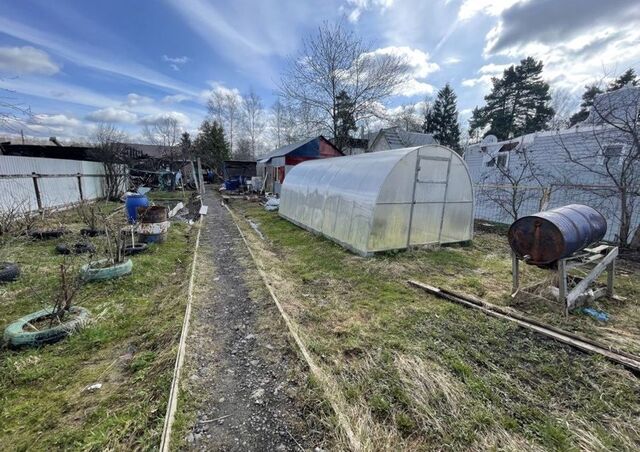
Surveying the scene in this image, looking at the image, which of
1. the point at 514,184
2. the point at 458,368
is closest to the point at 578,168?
the point at 514,184

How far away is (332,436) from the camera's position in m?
2.21

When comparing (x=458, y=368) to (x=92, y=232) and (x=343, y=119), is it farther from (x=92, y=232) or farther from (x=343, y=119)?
(x=343, y=119)

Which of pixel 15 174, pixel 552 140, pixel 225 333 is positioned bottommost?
pixel 225 333

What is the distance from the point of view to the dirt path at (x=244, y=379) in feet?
7.38

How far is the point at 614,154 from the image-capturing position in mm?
9289

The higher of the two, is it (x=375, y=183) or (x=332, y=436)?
(x=375, y=183)

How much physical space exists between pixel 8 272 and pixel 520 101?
40.2 m

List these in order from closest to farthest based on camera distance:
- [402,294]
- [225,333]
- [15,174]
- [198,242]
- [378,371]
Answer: [378,371]
[225,333]
[402,294]
[198,242]
[15,174]

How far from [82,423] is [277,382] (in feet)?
5.36

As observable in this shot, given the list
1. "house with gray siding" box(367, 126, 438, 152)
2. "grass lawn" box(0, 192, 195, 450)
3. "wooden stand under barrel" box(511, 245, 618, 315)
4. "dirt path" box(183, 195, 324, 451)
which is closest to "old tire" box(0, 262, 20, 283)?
"grass lawn" box(0, 192, 195, 450)

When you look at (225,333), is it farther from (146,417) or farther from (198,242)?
(198,242)

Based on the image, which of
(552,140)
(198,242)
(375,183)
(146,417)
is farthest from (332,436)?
(552,140)

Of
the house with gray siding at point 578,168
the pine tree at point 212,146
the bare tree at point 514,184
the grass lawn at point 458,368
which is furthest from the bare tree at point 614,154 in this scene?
the pine tree at point 212,146

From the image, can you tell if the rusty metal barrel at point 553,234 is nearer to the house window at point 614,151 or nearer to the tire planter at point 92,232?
the house window at point 614,151
